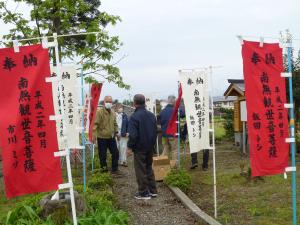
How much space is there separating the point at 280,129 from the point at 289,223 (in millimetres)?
1695

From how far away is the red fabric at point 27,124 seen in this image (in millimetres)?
4508

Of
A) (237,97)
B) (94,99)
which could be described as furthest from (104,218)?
(237,97)

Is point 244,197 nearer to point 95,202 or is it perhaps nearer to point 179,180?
point 179,180

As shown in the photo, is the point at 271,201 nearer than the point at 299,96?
Yes

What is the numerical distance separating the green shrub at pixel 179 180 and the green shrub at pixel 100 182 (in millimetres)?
1271

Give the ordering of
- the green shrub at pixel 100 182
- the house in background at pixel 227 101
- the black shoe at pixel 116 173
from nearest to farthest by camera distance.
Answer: the green shrub at pixel 100 182 < the black shoe at pixel 116 173 < the house in background at pixel 227 101

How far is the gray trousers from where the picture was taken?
8273mm

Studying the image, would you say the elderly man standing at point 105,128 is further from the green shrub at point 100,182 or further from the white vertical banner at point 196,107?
the white vertical banner at point 196,107

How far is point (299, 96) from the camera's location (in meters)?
13.3

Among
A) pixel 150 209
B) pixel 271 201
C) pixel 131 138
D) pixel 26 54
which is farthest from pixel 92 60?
pixel 26 54

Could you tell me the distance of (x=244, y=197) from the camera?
8.10 metres

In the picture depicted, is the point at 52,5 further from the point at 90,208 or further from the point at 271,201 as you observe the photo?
the point at 271,201

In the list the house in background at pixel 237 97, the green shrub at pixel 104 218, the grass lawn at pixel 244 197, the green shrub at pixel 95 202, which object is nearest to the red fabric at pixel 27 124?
the green shrub at pixel 104 218

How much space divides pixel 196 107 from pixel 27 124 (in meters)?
3.82
